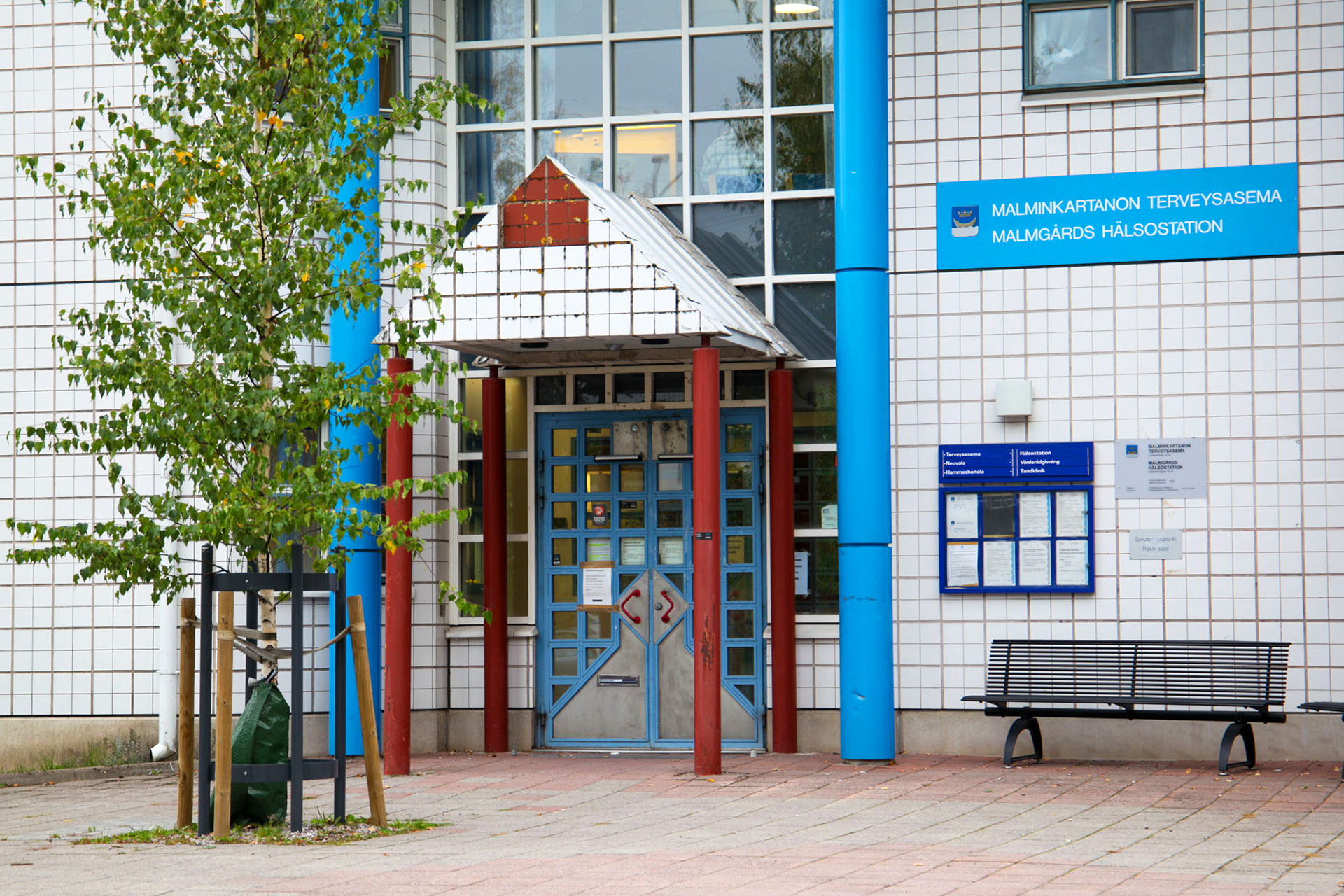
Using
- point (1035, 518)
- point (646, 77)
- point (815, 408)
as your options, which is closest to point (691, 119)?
point (646, 77)

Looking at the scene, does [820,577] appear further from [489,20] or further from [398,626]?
[489,20]

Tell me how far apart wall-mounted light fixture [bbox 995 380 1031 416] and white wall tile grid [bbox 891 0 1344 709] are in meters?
0.12

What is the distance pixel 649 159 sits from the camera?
12.7 m

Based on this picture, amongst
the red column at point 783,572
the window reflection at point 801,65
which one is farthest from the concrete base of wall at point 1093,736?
the window reflection at point 801,65

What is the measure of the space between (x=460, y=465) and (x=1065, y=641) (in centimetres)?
493

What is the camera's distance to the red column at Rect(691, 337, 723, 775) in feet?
34.6

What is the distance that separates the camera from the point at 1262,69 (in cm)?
1159

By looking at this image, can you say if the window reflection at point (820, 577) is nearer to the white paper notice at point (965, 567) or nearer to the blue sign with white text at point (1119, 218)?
the white paper notice at point (965, 567)

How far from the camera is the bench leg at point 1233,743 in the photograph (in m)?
10.5

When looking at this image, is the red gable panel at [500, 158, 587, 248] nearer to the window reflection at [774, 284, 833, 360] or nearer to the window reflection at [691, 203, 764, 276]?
the window reflection at [691, 203, 764, 276]

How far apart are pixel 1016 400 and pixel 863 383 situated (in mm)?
1267

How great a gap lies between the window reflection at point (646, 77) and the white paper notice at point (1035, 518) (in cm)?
420

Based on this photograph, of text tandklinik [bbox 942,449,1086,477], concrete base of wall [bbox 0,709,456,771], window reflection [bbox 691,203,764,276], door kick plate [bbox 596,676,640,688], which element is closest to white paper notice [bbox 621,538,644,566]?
door kick plate [bbox 596,676,640,688]

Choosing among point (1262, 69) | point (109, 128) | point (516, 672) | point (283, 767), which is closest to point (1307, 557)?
point (1262, 69)
